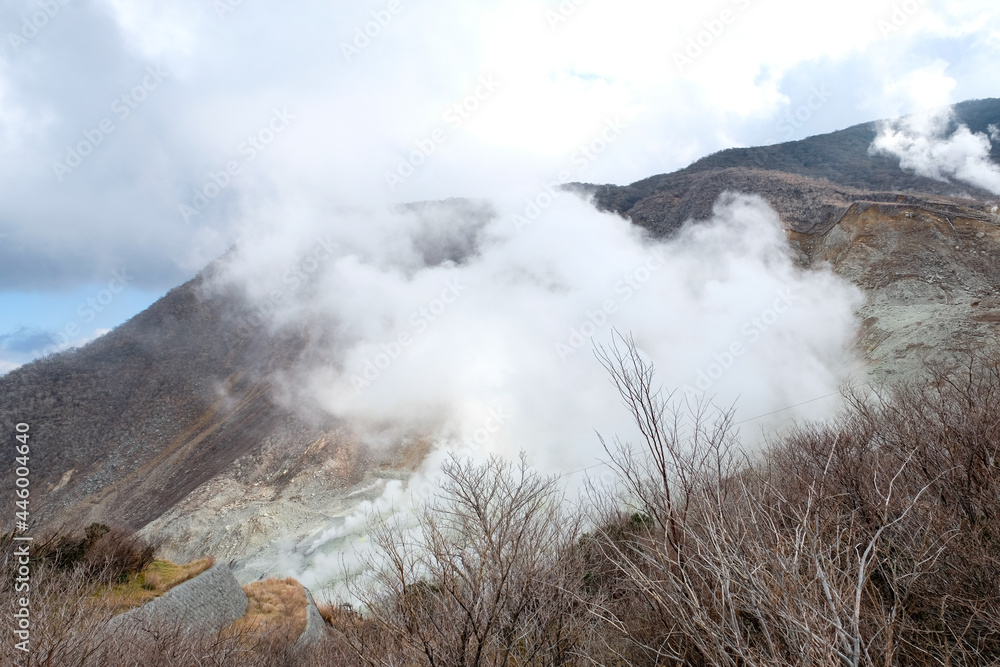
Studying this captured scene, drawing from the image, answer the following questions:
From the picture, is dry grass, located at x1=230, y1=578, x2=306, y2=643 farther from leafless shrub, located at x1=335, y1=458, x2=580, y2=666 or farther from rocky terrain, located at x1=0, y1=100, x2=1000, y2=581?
rocky terrain, located at x1=0, y1=100, x2=1000, y2=581

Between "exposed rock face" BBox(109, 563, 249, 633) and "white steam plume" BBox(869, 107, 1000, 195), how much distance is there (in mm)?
62531

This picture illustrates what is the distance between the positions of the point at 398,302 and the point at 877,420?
3818 centimetres

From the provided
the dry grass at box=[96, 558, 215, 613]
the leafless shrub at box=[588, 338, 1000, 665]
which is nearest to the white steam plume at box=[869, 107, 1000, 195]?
the leafless shrub at box=[588, 338, 1000, 665]

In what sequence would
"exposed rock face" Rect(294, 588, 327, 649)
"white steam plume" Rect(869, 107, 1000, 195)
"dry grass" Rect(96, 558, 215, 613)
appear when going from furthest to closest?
"white steam plume" Rect(869, 107, 1000, 195), "exposed rock face" Rect(294, 588, 327, 649), "dry grass" Rect(96, 558, 215, 613)

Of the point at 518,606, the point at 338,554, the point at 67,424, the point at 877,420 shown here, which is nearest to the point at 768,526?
the point at 518,606

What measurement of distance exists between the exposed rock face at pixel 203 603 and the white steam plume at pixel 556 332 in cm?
690

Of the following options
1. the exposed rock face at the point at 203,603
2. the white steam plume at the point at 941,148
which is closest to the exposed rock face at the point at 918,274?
the white steam plume at the point at 941,148

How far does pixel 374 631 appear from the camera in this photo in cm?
1034

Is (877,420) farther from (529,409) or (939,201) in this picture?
(939,201)

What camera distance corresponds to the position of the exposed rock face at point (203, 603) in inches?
426

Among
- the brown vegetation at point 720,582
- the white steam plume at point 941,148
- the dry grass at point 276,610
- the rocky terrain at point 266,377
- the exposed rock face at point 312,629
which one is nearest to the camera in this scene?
the brown vegetation at point 720,582

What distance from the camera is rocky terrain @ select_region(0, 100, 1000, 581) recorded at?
2392 cm

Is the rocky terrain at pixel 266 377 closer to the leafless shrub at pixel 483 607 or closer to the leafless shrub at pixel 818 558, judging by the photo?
the leafless shrub at pixel 818 558

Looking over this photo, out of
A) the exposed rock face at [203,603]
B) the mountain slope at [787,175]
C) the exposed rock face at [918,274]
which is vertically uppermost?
the mountain slope at [787,175]
